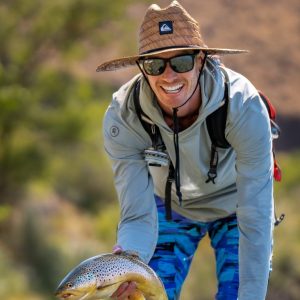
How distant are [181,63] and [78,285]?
109 centimetres

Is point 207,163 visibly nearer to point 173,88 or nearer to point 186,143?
point 186,143

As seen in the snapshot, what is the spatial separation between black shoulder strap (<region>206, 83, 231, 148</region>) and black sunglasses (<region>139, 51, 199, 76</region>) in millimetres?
197

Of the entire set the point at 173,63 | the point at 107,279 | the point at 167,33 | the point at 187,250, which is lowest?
the point at 187,250

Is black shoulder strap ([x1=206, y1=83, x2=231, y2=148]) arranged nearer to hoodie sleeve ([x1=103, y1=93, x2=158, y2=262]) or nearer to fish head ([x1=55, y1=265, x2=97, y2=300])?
hoodie sleeve ([x1=103, y1=93, x2=158, y2=262])

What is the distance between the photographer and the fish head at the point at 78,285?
3.34 meters

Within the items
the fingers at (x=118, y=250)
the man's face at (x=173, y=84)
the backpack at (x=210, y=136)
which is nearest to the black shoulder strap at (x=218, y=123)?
the backpack at (x=210, y=136)

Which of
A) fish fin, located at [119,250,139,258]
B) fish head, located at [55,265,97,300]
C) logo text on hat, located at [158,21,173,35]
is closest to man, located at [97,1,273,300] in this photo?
logo text on hat, located at [158,21,173,35]

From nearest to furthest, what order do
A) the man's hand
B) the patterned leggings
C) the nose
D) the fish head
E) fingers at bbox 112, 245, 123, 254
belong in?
the fish head < the man's hand < fingers at bbox 112, 245, 123, 254 < the nose < the patterned leggings

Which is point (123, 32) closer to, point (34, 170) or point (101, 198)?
point (34, 170)

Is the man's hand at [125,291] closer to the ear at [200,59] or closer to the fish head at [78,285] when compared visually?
the fish head at [78,285]

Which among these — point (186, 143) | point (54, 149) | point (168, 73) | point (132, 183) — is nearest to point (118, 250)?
point (132, 183)

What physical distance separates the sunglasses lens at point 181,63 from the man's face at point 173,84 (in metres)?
0.01

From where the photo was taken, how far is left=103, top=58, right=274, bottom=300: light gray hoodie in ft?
13.2

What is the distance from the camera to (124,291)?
369 cm
